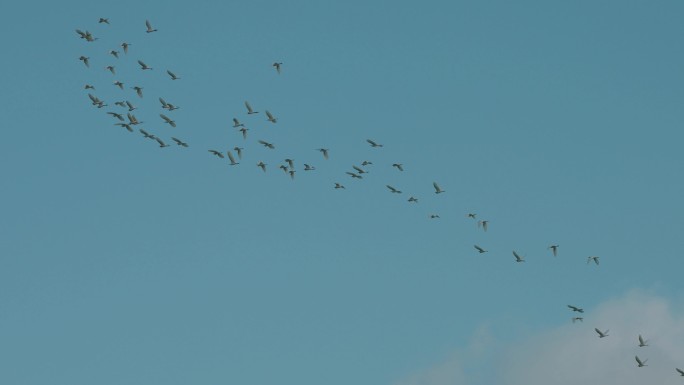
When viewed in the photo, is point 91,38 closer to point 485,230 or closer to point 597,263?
point 485,230

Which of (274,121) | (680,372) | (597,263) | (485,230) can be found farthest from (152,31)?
(680,372)

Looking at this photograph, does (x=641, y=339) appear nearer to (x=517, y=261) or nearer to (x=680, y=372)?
(x=680, y=372)

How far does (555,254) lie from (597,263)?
6272 mm

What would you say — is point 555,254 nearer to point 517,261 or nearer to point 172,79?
point 517,261

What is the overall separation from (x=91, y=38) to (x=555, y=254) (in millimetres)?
71633

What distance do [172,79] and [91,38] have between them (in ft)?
41.5

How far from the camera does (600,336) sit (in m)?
195

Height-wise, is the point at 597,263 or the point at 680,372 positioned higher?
the point at 597,263

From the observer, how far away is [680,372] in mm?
188500

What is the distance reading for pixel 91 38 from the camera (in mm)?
→ 199375

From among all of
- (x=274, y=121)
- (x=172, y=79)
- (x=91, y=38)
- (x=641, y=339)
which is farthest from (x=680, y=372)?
(x=91, y=38)

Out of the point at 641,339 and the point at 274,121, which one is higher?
the point at 274,121

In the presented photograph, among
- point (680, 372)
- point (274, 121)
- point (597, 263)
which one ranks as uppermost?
point (274, 121)

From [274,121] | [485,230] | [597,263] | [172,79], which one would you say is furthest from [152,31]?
[597,263]
